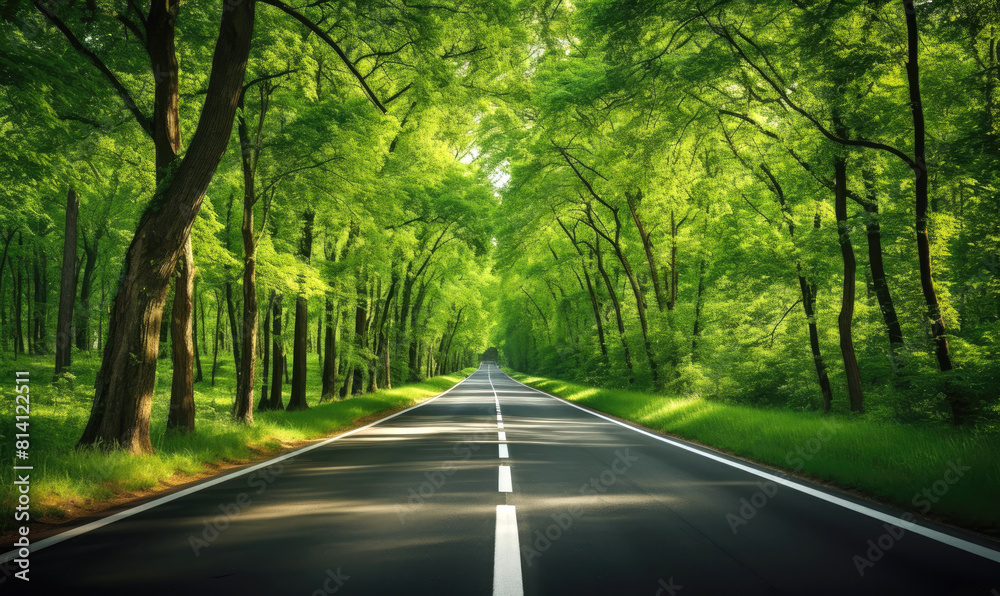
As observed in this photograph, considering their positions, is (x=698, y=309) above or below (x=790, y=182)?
below

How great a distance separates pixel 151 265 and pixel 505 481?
5420 mm

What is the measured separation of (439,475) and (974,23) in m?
9.75

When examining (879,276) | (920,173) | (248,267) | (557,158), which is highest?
(557,158)

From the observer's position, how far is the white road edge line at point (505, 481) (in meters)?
5.53

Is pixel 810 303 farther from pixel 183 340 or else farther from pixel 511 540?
pixel 183 340

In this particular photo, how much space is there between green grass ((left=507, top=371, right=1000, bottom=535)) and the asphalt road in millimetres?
582

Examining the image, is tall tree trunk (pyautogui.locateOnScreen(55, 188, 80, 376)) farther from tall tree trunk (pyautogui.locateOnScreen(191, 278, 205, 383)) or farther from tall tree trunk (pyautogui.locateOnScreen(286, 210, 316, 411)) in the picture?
tall tree trunk (pyautogui.locateOnScreen(286, 210, 316, 411))

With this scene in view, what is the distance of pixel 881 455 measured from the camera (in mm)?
6234

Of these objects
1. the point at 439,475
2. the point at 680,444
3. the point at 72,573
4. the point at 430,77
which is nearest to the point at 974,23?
the point at 680,444

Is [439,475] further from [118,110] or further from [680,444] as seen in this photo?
[118,110]

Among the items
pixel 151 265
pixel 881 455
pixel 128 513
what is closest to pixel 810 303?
pixel 881 455

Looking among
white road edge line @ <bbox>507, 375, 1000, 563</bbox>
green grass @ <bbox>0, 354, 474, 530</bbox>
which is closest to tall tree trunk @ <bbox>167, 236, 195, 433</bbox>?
green grass @ <bbox>0, 354, 474, 530</bbox>

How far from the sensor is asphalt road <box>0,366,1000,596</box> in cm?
302

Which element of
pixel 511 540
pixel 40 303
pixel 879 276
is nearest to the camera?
pixel 511 540
